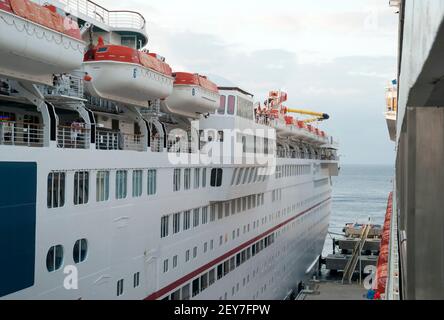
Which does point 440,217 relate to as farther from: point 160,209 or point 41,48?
point 160,209

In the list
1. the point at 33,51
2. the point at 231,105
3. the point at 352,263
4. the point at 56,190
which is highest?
the point at 231,105

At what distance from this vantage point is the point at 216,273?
67.2 feet

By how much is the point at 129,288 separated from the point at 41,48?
6.56 m

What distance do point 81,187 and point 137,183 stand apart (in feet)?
8.88

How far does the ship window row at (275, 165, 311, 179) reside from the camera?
30230mm

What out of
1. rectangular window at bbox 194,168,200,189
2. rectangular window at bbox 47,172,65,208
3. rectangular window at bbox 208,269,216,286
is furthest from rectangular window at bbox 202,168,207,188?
rectangular window at bbox 47,172,65,208

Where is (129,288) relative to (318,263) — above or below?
above

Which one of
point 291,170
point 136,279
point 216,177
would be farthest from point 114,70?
point 291,170

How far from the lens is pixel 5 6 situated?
9688 mm

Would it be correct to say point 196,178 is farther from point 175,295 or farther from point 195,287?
point 175,295

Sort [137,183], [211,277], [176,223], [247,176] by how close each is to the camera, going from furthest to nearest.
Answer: [247,176]
[211,277]
[176,223]
[137,183]

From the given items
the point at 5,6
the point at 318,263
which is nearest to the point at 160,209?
the point at 5,6
